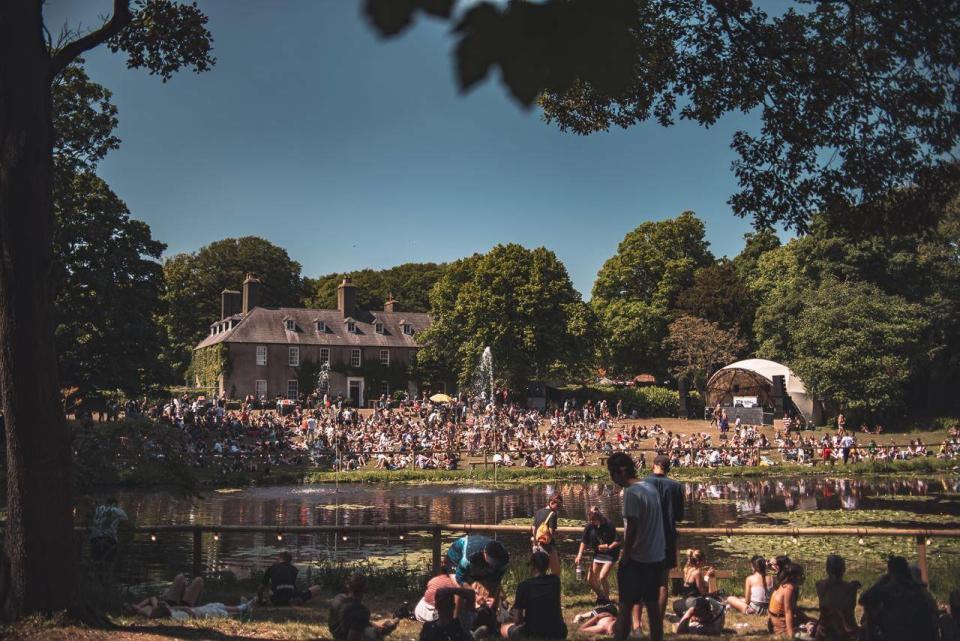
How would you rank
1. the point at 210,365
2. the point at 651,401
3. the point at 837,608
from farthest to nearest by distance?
1. the point at 210,365
2. the point at 651,401
3. the point at 837,608

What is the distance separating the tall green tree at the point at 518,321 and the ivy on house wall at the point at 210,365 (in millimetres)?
15784

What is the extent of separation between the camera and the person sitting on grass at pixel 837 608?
753cm

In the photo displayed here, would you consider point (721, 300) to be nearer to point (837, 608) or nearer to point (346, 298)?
point (346, 298)

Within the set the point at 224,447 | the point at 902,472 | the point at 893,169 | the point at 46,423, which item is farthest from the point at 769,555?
the point at 224,447

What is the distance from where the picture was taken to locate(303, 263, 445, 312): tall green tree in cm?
8612

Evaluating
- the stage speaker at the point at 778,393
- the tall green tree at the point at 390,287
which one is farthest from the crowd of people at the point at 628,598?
the tall green tree at the point at 390,287

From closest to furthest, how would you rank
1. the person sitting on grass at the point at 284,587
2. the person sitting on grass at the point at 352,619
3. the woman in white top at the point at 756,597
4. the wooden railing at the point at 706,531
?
the person sitting on grass at the point at 352,619 → the wooden railing at the point at 706,531 → the woman in white top at the point at 756,597 → the person sitting on grass at the point at 284,587

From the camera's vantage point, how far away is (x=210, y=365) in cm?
6069

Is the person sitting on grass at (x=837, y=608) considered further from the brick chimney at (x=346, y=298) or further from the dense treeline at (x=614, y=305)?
the brick chimney at (x=346, y=298)

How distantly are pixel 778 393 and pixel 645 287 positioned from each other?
19224mm

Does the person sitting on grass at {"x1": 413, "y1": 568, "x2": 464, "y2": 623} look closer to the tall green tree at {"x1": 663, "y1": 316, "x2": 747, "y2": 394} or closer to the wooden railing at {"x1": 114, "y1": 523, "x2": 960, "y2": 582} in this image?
the wooden railing at {"x1": 114, "y1": 523, "x2": 960, "y2": 582}

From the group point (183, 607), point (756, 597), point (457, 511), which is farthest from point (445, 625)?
point (457, 511)

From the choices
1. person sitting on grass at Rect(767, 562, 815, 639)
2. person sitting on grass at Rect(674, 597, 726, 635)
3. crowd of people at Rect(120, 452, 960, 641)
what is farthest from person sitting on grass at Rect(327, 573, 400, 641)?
person sitting on grass at Rect(767, 562, 815, 639)

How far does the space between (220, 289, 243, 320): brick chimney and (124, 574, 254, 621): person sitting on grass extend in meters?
58.1
